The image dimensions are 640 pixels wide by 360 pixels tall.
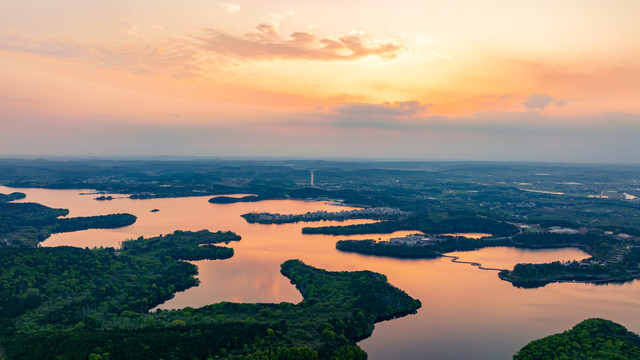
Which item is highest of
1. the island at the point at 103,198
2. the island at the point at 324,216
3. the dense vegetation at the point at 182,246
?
the island at the point at 324,216

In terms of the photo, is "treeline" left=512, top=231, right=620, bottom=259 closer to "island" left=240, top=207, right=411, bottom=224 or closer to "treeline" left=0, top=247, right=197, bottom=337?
"island" left=240, top=207, right=411, bottom=224

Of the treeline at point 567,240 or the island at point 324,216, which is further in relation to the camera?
the island at point 324,216

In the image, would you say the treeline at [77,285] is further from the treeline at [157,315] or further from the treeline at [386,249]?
the treeline at [386,249]

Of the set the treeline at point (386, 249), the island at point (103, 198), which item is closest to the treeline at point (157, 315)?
the treeline at point (386, 249)

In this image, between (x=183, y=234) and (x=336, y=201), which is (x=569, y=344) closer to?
(x=183, y=234)

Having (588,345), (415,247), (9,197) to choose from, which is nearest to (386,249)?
(415,247)

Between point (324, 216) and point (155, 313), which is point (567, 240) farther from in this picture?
point (155, 313)
